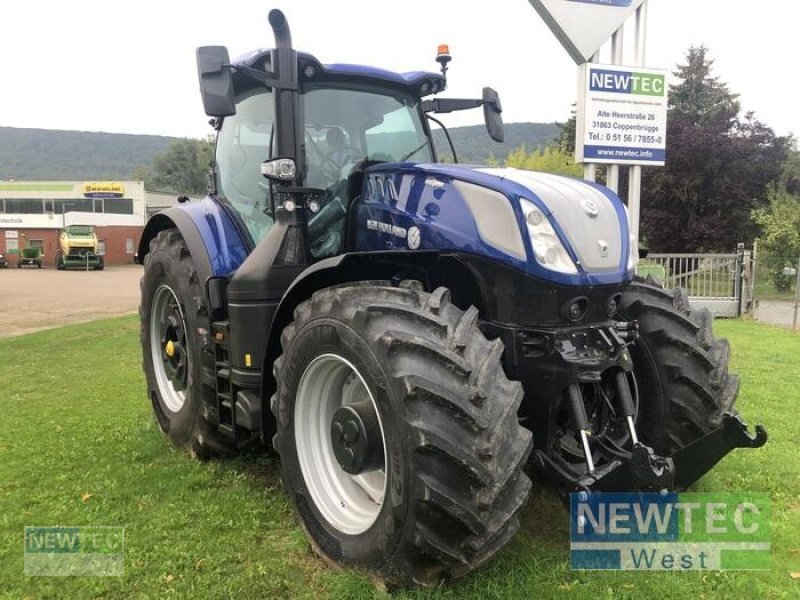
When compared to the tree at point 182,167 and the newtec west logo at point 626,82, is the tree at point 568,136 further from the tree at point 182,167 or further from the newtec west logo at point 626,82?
the tree at point 182,167

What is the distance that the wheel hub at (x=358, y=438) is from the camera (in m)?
2.92

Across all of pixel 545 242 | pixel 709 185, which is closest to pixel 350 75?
pixel 545 242

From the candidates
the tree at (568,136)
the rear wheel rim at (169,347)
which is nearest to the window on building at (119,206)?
the tree at (568,136)

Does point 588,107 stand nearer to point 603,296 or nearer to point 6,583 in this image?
point 603,296

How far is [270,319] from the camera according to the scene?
3678 millimetres

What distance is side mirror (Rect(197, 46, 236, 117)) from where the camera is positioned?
10.6ft

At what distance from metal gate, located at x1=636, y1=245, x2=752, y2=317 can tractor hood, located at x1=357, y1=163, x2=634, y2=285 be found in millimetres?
11317

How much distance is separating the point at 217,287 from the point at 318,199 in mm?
869

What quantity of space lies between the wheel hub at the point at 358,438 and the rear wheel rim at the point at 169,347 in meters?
1.88

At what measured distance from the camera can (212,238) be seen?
4.25m

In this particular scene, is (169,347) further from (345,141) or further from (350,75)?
(350,75)

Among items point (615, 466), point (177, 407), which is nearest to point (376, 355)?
point (615, 466)

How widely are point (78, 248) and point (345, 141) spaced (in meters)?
36.7

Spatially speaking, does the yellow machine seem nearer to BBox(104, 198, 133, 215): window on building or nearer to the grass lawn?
BBox(104, 198, 133, 215): window on building
